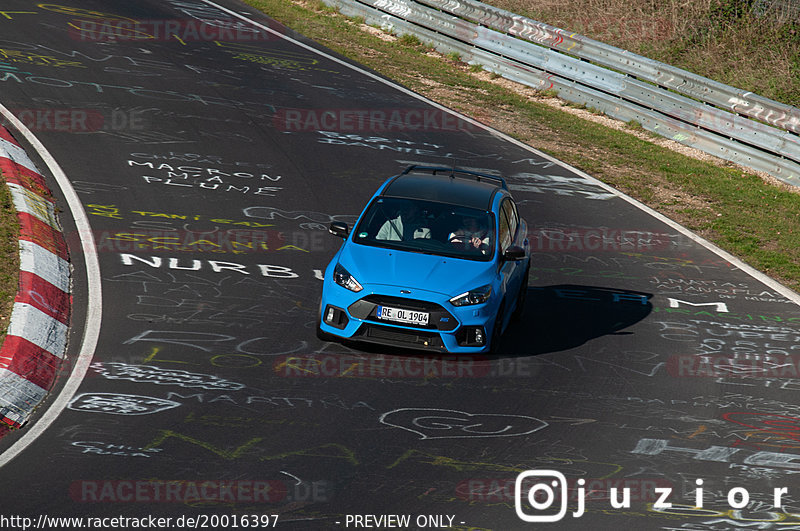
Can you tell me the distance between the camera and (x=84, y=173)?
601 inches

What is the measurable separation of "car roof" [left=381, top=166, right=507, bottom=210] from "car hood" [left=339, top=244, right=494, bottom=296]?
3.59 ft

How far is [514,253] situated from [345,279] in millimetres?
2014

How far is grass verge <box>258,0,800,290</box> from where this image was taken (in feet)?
54.7

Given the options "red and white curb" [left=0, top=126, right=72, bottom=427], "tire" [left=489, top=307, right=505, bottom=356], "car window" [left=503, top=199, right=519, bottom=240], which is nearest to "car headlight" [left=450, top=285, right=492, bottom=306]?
"tire" [left=489, top=307, right=505, bottom=356]

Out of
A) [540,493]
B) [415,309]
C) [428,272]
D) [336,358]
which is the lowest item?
[540,493]

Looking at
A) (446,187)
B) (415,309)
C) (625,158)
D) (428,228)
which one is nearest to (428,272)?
(415,309)

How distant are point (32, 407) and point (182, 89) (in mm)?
13170

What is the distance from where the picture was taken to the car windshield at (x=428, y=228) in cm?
1110

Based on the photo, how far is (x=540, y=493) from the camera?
7.77 m

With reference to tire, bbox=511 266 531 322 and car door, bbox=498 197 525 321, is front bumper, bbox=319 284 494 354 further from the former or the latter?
tire, bbox=511 266 531 322

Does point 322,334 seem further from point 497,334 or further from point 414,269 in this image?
point 497,334

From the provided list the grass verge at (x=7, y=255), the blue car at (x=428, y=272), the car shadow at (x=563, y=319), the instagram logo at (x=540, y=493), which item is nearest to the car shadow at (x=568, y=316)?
the car shadow at (x=563, y=319)

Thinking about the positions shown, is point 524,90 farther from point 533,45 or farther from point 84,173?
point 84,173

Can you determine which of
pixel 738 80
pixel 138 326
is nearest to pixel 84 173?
pixel 138 326
